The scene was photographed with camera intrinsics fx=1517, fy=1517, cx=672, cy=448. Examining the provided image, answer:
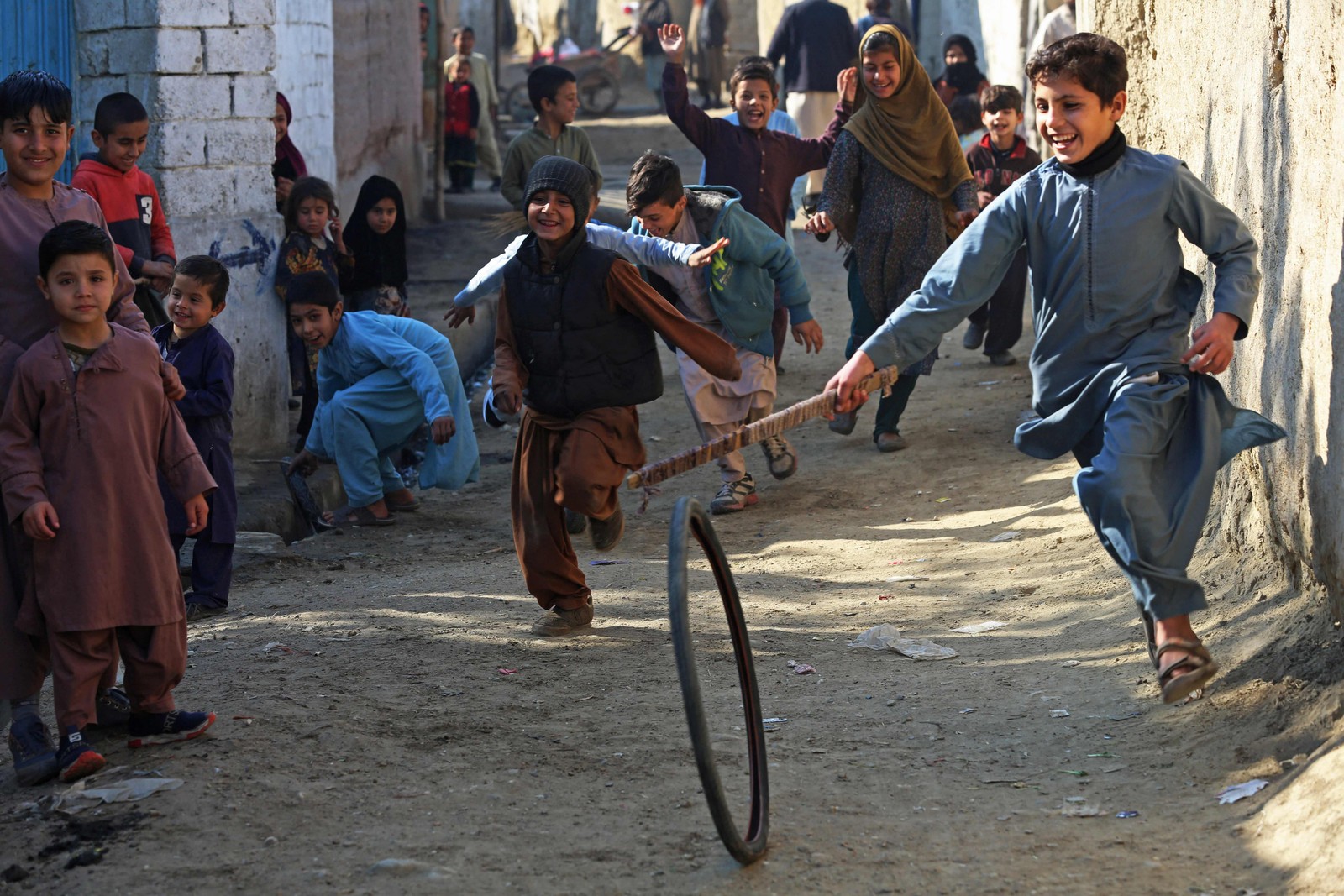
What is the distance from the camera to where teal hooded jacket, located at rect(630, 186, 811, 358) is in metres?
6.44

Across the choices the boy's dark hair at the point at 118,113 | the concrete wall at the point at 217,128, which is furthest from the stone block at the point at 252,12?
the boy's dark hair at the point at 118,113

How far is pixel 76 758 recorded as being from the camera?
3.63m

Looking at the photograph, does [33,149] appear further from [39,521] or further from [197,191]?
[197,191]

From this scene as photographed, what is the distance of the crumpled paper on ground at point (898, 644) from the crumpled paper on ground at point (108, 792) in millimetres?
2199

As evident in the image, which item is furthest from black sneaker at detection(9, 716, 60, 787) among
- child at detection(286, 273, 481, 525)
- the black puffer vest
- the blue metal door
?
the blue metal door

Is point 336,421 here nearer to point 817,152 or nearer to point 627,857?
point 817,152

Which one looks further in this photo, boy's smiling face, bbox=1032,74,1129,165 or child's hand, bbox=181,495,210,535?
child's hand, bbox=181,495,210,535

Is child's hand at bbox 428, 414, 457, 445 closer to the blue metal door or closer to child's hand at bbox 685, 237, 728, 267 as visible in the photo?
child's hand at bbox 685, 237, 728, 267

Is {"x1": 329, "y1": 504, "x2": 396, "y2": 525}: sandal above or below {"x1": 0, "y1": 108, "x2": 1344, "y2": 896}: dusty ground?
below

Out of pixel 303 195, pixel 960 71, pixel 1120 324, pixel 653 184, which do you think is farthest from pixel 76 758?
pixel 960 71

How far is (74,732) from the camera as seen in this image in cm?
366

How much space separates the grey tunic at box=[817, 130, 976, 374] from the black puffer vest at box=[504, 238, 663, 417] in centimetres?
264

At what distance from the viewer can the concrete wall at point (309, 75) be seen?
8469 millimetres

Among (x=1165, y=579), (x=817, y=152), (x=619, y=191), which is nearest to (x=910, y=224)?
(x=817, y=152)
